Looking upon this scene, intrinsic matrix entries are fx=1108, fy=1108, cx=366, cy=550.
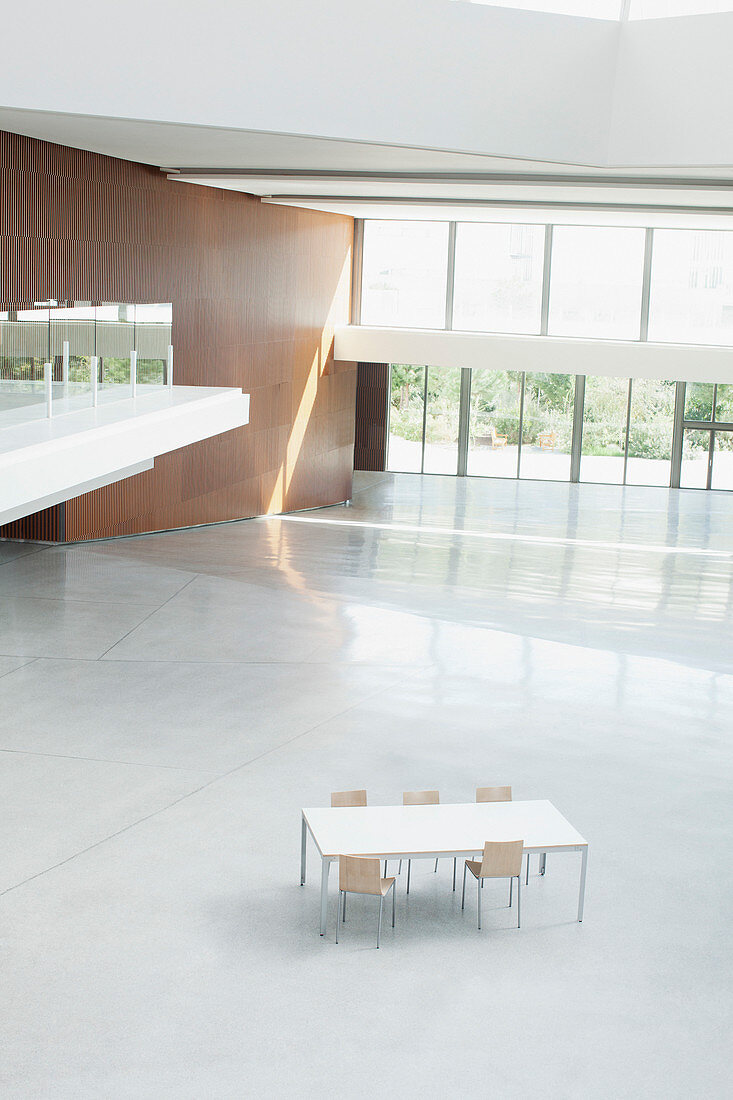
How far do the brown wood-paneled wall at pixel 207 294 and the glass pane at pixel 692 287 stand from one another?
7.75 m

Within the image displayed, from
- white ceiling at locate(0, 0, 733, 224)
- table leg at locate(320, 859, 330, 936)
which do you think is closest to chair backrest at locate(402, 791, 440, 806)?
table leg at locate(320, 859, 330, 936)

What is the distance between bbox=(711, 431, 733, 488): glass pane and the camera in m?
30.5

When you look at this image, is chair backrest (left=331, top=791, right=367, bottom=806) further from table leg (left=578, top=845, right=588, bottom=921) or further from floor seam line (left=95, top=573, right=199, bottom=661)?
floor seam line (left=95, top=573, right=199, bottom=661)

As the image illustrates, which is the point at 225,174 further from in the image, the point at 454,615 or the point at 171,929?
the point at 171,929

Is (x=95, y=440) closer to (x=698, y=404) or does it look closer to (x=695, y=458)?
(x=695, y=458)

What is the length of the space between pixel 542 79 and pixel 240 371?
9.77 m

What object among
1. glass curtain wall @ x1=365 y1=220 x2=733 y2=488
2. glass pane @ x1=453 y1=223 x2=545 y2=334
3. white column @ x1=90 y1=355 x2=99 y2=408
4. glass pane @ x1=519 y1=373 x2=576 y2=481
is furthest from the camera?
glass pane @ x1=519 y1=373 x2=576 y2=481

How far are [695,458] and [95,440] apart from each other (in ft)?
74.5

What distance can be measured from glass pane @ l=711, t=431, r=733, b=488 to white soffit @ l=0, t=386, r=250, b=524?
18832 millimetres

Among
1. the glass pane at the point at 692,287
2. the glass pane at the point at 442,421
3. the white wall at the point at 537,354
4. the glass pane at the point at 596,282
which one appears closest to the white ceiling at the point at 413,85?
the white wall at the point at 537,354

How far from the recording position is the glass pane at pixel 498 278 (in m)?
28.4

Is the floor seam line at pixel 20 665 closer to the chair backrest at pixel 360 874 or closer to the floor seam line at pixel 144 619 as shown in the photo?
the floor seam line at pixel 144 619

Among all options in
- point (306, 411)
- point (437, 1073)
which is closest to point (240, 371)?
point (306, 411)

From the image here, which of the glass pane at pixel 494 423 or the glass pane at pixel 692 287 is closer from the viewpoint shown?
the glass pane at pixel 692 287
